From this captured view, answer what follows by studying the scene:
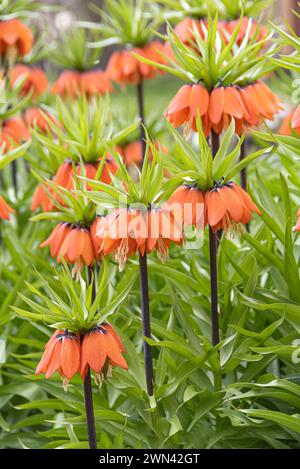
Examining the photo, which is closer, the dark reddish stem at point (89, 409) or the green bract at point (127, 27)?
the dark reddish stem at point (89, 409)

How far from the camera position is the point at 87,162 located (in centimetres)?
194

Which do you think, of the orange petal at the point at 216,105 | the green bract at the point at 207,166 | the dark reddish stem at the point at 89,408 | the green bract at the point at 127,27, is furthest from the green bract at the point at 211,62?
the green bract at the point at 127,27

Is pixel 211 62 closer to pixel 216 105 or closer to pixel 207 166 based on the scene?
pixel 216 105

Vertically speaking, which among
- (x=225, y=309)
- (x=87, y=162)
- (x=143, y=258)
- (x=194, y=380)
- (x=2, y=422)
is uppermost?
(x=87, y=162)

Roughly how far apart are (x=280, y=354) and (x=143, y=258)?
0.36 meters

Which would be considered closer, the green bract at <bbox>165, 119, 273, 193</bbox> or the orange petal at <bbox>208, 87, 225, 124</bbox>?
the green bract at <bbox>165, 119, 273, 193</bbox>

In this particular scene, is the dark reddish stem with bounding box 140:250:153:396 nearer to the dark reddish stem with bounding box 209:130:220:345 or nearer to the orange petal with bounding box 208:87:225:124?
the dark reddish stem with bounding box 209:130:220:345

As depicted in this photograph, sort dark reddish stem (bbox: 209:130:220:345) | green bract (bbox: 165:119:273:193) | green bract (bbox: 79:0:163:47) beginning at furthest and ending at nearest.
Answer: green bract (bbox: 79:0:163:47)
dark reddish stem (bbox: 209:130:220:345)
green bract (bbox: 165:119:273:193)

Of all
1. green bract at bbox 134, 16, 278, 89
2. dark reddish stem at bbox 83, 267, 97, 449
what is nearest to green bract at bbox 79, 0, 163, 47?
green bract at bbox 134, 16, 278, 89

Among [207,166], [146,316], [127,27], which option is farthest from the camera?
[127,27]

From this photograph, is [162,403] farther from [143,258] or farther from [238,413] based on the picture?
[143,258]

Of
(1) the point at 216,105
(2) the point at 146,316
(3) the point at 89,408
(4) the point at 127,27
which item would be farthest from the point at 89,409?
(4) the point at 127,27

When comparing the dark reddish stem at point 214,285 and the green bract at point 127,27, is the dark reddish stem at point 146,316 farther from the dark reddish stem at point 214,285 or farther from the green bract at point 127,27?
the green bract at point 127,27
